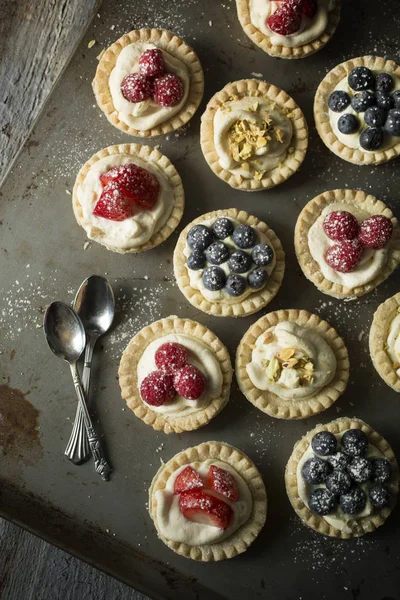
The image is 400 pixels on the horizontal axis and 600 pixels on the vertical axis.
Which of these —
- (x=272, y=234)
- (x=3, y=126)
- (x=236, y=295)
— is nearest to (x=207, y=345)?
(x=236, y=295)

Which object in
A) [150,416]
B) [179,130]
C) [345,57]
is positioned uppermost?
[345,57]

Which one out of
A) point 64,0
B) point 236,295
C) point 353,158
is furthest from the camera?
point 64,0

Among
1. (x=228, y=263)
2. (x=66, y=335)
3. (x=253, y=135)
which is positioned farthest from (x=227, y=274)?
(x=66, y=335)

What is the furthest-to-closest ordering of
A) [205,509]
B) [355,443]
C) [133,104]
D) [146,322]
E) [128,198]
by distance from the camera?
[146,322] < [133,104] < [128,198] < [355,443] < [205,509]

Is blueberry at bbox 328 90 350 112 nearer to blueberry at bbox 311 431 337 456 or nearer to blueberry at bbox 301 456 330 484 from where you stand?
blueberry at bbox 311 431 337 456

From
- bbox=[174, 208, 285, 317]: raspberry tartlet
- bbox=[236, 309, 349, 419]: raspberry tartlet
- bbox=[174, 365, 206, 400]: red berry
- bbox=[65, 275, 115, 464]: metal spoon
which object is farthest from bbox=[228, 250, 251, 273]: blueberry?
bbox=[65, 275, 115, 464]: metal spoon

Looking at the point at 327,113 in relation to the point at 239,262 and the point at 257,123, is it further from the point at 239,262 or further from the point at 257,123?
the point at 239,262

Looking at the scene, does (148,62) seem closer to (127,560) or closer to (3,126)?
(3,126)
